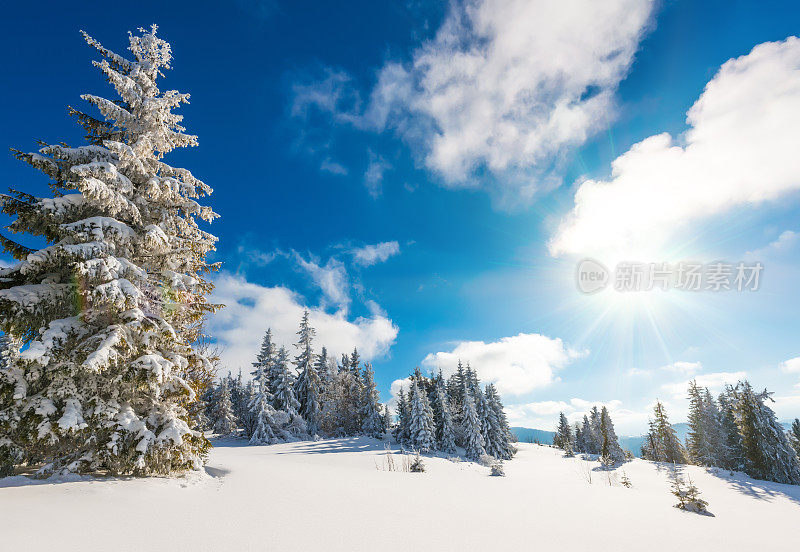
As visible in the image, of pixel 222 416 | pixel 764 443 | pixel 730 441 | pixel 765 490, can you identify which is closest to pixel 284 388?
pixel 222 416

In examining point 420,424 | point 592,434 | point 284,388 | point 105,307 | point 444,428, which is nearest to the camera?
point 105,307

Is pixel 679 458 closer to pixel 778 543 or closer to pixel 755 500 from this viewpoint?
pixel 755 500

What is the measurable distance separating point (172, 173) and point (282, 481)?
9369 millimetres

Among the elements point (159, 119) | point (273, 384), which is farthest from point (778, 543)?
point (273, 384)

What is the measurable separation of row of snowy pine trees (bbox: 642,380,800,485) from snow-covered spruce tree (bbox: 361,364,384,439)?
33.8 metres

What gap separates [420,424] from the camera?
111 ft

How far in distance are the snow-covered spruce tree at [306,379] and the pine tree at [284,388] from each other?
1.63 meters

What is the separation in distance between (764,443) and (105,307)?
41428 millimetres

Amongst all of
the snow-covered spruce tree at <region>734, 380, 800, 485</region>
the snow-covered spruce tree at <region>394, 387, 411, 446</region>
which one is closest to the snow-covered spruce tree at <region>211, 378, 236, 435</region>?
the snow-covered spruce tree at <region>394, 387, 411, 446</region>

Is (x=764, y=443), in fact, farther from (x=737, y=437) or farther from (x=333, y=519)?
(x=333, y=519)

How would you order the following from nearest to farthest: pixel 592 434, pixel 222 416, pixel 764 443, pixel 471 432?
pixel 764 443 → pixel 471 432 → pixel 222 416 → pixel 592 434

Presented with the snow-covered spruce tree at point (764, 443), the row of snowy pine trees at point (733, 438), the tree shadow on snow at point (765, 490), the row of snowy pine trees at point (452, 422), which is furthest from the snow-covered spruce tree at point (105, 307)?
the snow-covered spruce tree at point (764, 443)

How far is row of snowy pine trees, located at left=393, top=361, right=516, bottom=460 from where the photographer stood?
34000mm

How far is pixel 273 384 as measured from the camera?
41.3 m
